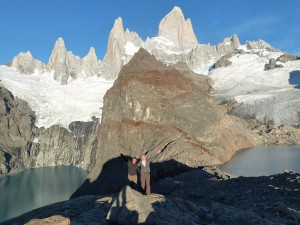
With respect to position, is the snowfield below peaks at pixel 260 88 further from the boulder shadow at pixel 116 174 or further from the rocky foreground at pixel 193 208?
the rocky foreground at pixel 193 208

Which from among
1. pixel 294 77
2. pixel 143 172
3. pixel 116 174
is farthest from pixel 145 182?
pixel 294 77

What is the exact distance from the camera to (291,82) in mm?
136250

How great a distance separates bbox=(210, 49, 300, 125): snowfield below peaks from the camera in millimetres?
90500

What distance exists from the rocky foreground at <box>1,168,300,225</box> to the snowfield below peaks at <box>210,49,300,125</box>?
66.7 meters

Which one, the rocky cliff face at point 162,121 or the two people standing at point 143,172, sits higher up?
the rocky cliff face at point 162,121

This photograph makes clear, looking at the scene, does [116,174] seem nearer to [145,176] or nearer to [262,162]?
[262,162]

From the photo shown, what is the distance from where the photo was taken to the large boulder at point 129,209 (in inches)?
489

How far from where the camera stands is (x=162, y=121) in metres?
51.9

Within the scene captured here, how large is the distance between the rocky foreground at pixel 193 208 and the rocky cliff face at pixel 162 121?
64.7 ft

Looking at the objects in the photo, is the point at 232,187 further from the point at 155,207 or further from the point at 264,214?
the point at 155,207

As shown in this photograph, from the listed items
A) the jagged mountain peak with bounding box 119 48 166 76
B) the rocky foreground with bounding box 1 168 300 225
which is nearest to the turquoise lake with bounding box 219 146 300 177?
the rocky foreground with bounding box 1 168 300 225

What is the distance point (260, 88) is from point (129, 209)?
5020 inches

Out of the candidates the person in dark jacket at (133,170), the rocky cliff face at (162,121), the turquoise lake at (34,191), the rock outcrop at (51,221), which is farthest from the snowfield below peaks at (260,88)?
the rock outcrop at (51,221)

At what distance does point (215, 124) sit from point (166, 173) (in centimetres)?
1288
